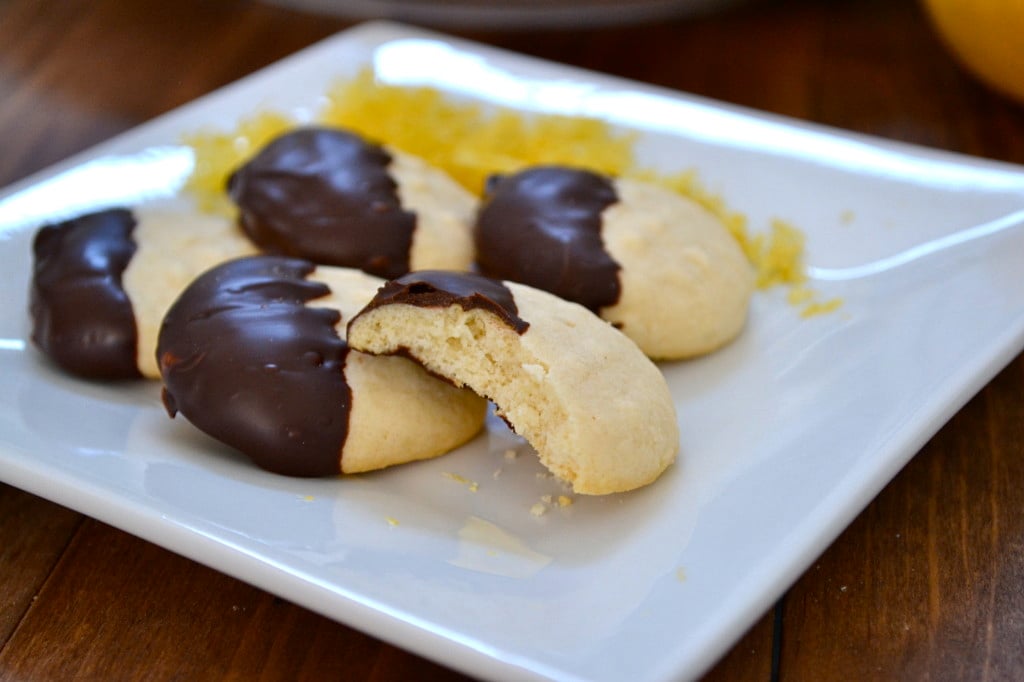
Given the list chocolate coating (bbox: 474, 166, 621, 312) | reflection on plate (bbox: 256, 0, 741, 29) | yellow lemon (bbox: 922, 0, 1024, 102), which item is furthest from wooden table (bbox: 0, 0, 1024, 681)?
reflection on plate (bbox: 256, 0, 741, 29)

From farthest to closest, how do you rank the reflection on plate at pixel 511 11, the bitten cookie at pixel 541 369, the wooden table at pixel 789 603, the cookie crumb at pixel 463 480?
the reflection on plate at pixel 511 11 → the cookie crumb at pixel 463 480 → the bitten cookie at pixel 541 369 → the wooden table at pixel 789 603

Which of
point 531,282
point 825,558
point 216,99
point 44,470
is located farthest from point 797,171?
point 44,470

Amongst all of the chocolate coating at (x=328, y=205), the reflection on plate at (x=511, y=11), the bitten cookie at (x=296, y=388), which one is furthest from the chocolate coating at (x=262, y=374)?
the reflection on plate at (x=511, y=11)

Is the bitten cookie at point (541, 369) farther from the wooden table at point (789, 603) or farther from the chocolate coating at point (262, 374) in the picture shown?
the wooden table at point (789, 603)

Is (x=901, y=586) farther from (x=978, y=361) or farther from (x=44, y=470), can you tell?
(x=44, y=470)

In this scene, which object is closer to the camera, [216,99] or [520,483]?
[520,483]

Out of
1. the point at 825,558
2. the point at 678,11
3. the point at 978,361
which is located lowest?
the point at 678,11

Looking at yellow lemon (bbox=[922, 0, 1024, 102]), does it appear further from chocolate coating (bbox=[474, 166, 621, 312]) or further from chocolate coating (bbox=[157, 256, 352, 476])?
chocolate coating (bbox=[157, 256, 352, 476])
